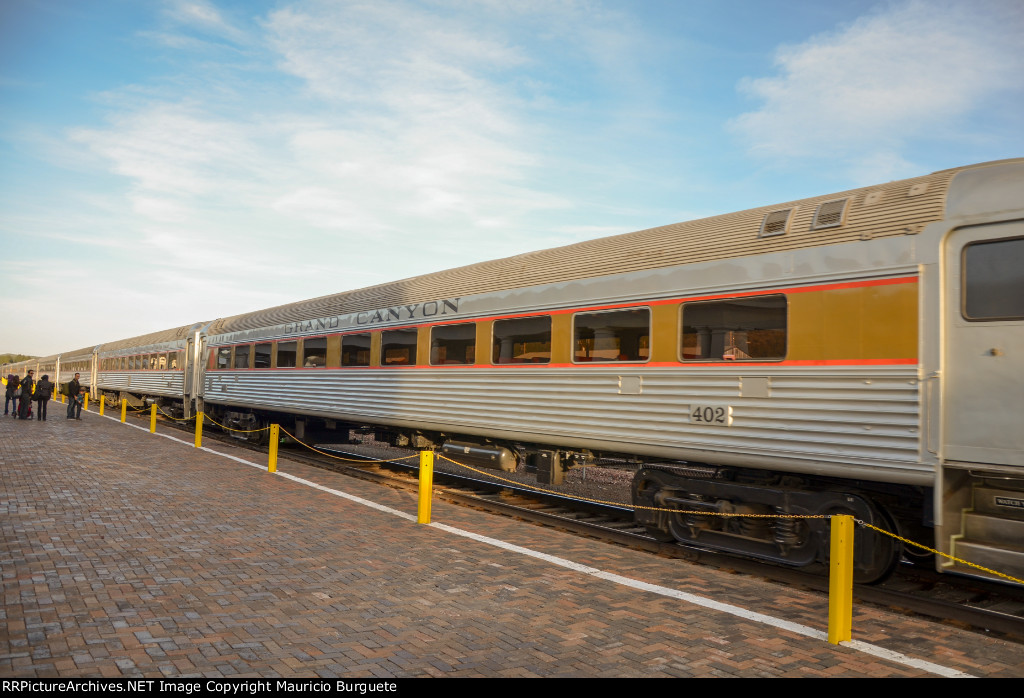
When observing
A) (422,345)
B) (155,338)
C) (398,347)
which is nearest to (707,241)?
(422,345)

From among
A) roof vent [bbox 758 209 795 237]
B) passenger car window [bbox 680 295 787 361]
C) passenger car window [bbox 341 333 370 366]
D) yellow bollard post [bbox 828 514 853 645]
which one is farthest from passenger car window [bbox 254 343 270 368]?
yellow bollard post [bbox 828 514 853 645]

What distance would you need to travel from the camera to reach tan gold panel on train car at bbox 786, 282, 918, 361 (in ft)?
20.4

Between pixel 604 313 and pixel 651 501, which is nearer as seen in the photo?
pixel 651 501

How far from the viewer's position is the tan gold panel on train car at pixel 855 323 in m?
6.23

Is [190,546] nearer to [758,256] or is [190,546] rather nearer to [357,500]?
[357,500]

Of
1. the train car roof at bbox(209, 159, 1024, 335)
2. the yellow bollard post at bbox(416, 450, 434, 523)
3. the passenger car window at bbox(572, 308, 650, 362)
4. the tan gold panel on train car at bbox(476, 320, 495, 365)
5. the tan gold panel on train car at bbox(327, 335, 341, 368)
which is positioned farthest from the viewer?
the tan gold panel on train car at bbox(327, 335, 341, 368)

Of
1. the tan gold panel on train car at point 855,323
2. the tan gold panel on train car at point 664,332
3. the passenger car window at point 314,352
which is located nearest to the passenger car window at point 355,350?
the passenger car window at point 314,352

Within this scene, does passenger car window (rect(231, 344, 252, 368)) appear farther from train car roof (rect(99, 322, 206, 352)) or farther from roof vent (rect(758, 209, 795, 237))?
roof vent (rect(758, 209, 795, 237))

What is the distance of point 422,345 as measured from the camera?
12586 millimetres

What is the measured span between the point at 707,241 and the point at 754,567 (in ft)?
11.2

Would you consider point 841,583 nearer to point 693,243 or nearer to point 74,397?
point 693,243

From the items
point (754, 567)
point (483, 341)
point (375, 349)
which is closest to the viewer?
point (754, 567)

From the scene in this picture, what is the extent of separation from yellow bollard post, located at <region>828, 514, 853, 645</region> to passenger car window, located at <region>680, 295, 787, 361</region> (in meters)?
2.02
